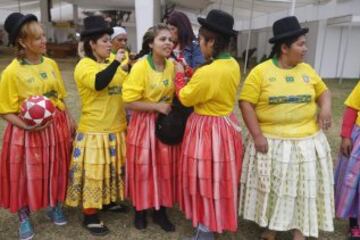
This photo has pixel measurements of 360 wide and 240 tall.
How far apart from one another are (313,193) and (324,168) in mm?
211

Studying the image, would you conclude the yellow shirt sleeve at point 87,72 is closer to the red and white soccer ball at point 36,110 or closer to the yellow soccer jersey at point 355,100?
the red and white soccer ball at point 36,110

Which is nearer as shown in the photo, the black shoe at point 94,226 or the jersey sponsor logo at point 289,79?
the jersey sponsor logo at point 289,79

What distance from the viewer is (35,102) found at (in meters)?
3.14

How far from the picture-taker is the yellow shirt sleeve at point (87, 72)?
10.6 feet

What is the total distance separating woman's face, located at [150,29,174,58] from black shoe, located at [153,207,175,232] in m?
1.44

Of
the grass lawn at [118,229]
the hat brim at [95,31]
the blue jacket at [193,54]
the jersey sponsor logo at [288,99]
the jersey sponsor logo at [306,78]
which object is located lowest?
the grass lawn at [118,229]

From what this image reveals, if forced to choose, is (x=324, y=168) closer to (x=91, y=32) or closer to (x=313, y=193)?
(x=313, y=193)

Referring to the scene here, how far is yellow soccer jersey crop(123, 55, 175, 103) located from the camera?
10.6 feet

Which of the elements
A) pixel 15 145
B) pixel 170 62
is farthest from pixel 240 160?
pixel 15 145

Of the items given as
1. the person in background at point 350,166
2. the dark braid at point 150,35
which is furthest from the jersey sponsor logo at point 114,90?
the person in background at point 350,166

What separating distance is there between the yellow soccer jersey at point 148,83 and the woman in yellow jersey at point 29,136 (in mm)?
696

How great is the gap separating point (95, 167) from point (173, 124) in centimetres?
77

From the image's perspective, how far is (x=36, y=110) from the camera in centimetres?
313

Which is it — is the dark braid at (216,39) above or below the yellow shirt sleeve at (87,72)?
above
